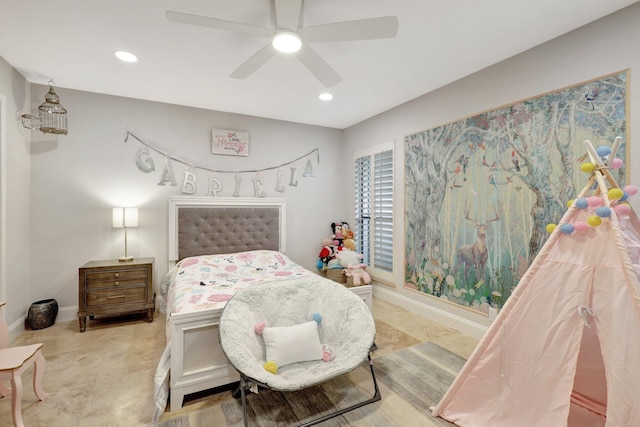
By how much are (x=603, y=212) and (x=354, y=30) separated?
168cm

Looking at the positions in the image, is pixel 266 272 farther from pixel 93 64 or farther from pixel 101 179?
pixel 93 64

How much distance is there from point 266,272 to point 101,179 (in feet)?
7.32

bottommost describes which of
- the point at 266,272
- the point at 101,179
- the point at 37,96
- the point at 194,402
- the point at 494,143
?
the point at 194,402

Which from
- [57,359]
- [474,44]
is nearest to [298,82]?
[474,44]

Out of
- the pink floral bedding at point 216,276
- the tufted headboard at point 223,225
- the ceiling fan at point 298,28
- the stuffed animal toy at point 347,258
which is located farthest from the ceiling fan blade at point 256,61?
the stuffed animal toy at point 347,258

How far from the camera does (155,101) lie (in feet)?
12.1

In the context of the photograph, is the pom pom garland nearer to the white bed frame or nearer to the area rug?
the area rug

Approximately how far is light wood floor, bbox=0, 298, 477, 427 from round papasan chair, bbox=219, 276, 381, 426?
0.45 meters

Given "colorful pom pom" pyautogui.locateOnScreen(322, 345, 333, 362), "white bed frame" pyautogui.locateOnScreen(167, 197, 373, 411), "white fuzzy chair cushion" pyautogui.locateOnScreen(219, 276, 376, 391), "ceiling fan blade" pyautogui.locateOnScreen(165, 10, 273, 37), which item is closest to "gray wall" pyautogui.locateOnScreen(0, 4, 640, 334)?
"white fuzzy chair cushion" pyautogui.locateOnScreen(219, 276, 376, 391)

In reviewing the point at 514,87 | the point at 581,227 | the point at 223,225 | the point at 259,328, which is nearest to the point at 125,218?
the point at 223,225

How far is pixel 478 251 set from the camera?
292 centimetres

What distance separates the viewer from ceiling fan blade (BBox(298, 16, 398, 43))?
5.47 feet

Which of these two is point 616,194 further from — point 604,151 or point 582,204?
point 604,151

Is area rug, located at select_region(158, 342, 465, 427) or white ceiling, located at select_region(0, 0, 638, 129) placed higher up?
white ceiling, located at select_region(0, 0, 638, 129)
